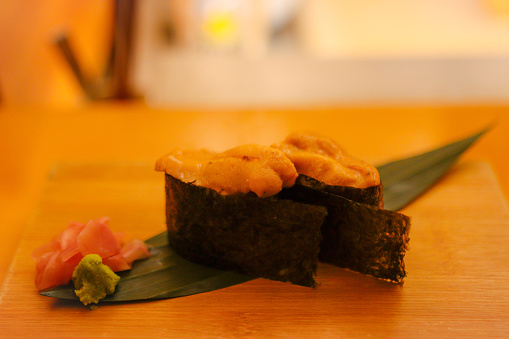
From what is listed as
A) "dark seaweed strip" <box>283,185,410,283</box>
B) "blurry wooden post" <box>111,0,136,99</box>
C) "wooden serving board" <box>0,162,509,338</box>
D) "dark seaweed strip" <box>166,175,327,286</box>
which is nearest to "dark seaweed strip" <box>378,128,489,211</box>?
"wooden serving board" <box>0,162,509,338</box>

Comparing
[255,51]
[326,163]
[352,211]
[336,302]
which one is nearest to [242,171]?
[326,163]

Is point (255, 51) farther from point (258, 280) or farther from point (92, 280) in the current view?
point (92, 280)

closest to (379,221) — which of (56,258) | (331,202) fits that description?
(331,202)

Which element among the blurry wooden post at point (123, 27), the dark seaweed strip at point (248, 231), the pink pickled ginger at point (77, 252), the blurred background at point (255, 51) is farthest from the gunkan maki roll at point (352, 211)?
the blurry wooden post at point (123, 27)

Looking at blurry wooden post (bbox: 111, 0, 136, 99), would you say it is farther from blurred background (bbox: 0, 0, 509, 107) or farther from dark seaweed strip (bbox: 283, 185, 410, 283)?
dark seaweed strip (bbox: 283, 185, 410, 283)

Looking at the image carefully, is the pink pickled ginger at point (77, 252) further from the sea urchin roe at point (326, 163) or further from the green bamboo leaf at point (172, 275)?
the sea urchin roe at point (326, 163)
